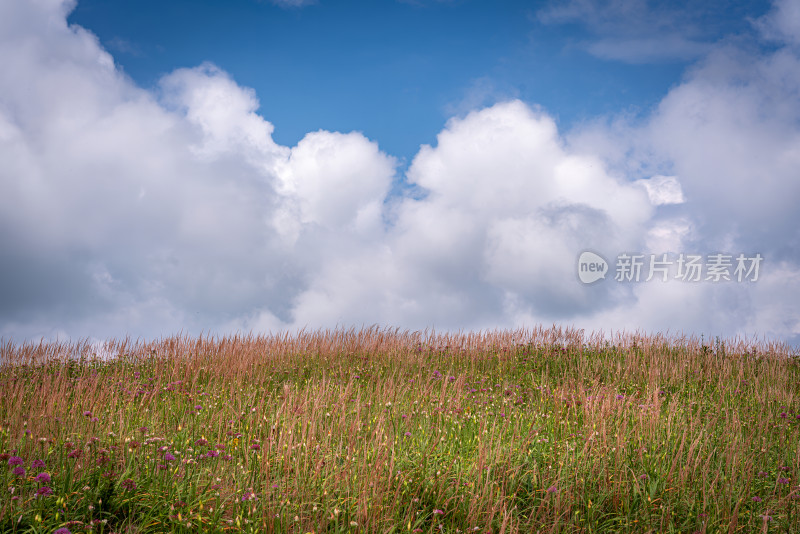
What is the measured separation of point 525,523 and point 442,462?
119 cm

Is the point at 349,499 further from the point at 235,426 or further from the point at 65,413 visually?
the point at 65,413

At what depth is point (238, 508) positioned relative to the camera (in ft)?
12.8

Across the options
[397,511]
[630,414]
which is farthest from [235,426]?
[630,414]

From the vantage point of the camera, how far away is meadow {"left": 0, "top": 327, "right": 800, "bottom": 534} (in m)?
3.86

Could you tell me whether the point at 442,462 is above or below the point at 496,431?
below

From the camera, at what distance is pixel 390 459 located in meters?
4.81

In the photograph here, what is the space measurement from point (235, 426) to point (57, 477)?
2375 millimetres

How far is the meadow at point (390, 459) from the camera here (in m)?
3.86

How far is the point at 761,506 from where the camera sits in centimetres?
495

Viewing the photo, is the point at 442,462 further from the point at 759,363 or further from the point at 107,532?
the point at 759,363

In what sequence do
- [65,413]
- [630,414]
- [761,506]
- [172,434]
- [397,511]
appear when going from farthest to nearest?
[630,414], [65,413], [172,434], [761,506], [397,511]

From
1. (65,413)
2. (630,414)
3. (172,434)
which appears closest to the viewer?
(172,434)

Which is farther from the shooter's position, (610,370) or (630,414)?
(610,370)

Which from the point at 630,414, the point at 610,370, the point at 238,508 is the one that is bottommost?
the point at 238,508
